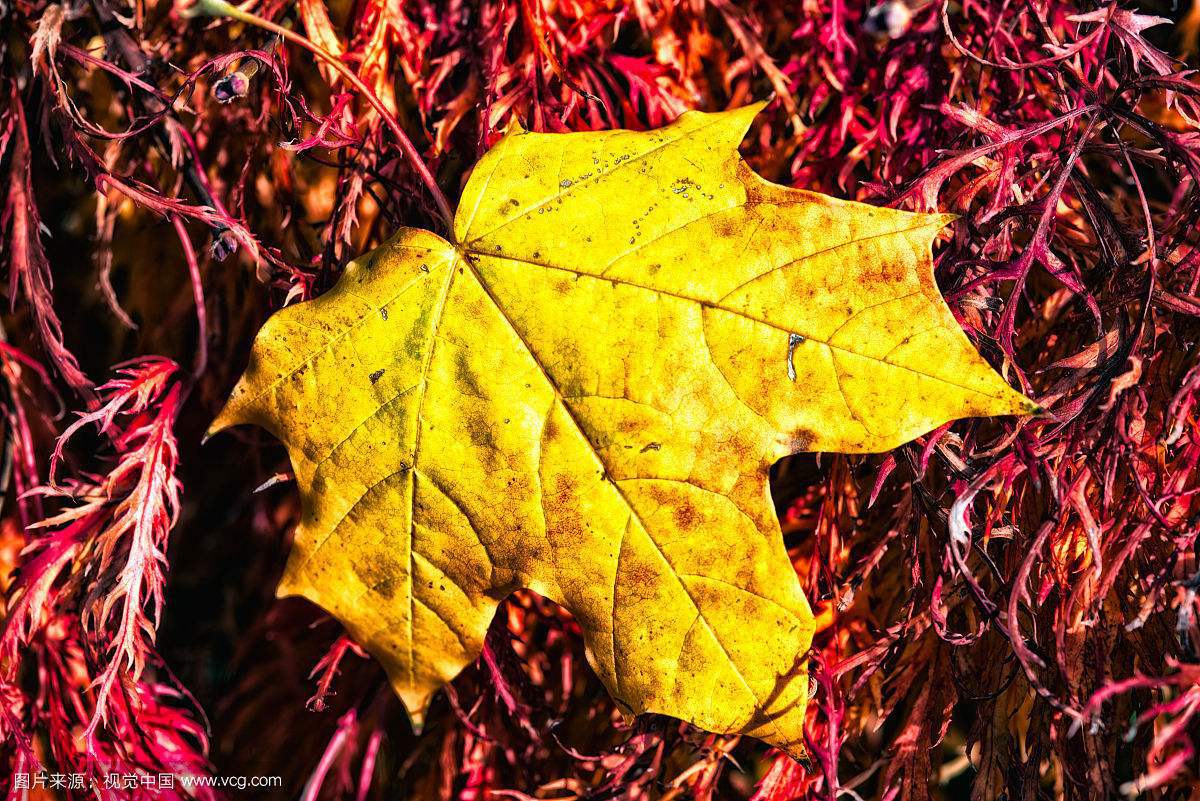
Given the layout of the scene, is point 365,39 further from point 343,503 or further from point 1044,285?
point 1044,285

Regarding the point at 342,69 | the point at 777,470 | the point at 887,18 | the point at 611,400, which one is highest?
the point at 342,69

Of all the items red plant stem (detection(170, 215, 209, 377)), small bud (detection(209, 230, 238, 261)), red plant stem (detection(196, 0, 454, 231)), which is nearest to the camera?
red plant stem (detection(196, 0, 454, 231))

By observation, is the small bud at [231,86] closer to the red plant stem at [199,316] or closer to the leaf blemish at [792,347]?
the red plant stem at [199,316]

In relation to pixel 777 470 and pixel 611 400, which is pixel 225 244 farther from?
pixel 777 470

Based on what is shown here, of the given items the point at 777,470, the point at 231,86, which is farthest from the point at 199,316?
the point at 777,470

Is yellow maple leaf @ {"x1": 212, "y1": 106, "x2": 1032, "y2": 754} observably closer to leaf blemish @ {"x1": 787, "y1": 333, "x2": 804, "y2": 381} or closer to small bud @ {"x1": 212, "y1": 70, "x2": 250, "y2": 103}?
leaf blemish @ {"x1": 787, "y1": 333, "x2": 804, "y2": 381}

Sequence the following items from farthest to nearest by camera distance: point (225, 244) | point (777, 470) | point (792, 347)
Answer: point (777, 470)
point (225, 244)
point (792, 347)

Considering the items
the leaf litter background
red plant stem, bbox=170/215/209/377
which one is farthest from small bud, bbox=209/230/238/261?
red plant stem, bbox=170/215/209/377
